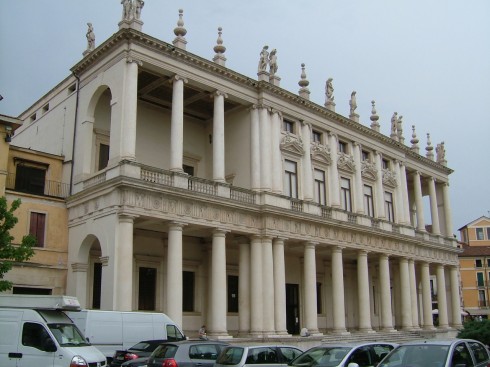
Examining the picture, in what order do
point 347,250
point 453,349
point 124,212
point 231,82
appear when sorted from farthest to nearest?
point 347,250 → point 231,82 → point 124,212 → point 453,349

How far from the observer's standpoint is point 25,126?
34844 mm

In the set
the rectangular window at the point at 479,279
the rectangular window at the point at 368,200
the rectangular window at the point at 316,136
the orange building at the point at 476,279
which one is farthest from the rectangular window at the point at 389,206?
the rectangular window at the point at 479,279

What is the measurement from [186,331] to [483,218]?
195 ft

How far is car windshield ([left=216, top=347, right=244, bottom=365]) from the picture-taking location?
14.3m

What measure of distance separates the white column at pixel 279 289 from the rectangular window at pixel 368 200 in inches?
421

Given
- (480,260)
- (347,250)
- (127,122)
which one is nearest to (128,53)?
(127,122)

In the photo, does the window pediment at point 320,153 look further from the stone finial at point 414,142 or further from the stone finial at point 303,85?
the stone finial at point 414,142

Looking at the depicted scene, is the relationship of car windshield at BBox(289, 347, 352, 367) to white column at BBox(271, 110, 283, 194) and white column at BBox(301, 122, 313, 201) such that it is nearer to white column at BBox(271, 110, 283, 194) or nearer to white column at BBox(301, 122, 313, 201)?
white column at BBox(271, 110, 283, 194)

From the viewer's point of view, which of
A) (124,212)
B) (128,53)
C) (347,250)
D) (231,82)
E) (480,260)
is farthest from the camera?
(480,260)

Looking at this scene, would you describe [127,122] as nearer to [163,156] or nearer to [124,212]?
[124,212]

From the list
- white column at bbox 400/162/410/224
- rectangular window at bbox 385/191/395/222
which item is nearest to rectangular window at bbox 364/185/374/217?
rectangular window at bbox 385/191/395/222

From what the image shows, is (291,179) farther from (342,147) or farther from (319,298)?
(319,298)

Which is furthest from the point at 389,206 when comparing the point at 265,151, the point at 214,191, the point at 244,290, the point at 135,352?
the point at 135,352

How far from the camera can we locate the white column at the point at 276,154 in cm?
3100
